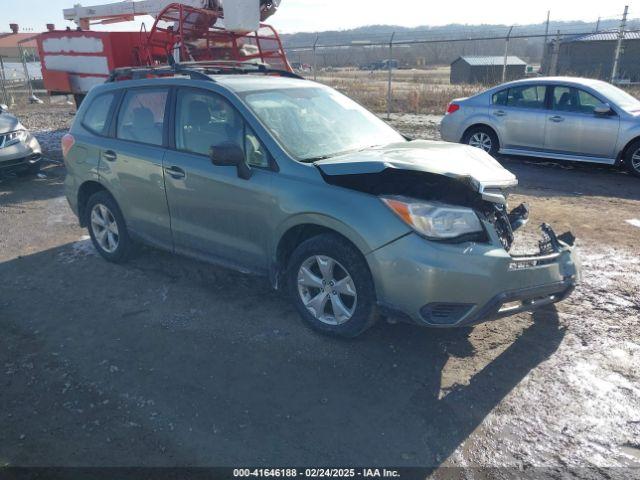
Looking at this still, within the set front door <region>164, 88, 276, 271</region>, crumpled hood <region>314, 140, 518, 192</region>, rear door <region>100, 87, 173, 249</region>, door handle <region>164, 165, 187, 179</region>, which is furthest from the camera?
rear door <region>100, 87, 173, 249</region>

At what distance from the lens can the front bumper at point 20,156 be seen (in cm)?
837

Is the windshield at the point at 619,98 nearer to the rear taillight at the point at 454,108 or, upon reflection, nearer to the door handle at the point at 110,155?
the rear taillight at the point at 454,108

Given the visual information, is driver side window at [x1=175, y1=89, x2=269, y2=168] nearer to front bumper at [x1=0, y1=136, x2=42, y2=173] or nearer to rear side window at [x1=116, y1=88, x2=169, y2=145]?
rear side window at [x1=116, y1=88, x2=169, y2=145]

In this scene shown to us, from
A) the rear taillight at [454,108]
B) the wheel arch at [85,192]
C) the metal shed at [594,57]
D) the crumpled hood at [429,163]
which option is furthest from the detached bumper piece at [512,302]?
the metal shed at [594,57]

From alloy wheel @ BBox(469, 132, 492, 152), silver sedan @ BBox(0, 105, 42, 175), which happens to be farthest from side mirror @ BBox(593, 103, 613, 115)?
silver sedan @ BBox(0, 105, 42, 175)

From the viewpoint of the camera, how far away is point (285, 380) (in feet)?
11.0

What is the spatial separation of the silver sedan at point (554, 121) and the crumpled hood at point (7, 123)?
25.2 feet

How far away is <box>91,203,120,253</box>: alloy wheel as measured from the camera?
206 inches

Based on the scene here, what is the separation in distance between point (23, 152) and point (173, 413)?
7.24 meters

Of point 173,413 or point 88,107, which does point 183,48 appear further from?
point 173,413

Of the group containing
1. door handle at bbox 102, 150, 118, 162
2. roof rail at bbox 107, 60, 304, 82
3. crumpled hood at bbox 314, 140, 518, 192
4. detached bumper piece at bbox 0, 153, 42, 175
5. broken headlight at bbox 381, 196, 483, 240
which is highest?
roof rail at bbox 107, 60, 304, 82

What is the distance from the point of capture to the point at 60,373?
11.4 ft

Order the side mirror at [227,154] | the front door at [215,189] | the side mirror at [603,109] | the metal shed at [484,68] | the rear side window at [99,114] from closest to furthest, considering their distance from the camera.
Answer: the side mirror at [227,154], the front door at [215,189], the rear side window at [99,114], the side mirror at [603,109], the metal shed at [484,68]

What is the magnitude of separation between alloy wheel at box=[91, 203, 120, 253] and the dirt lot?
0.30 m
